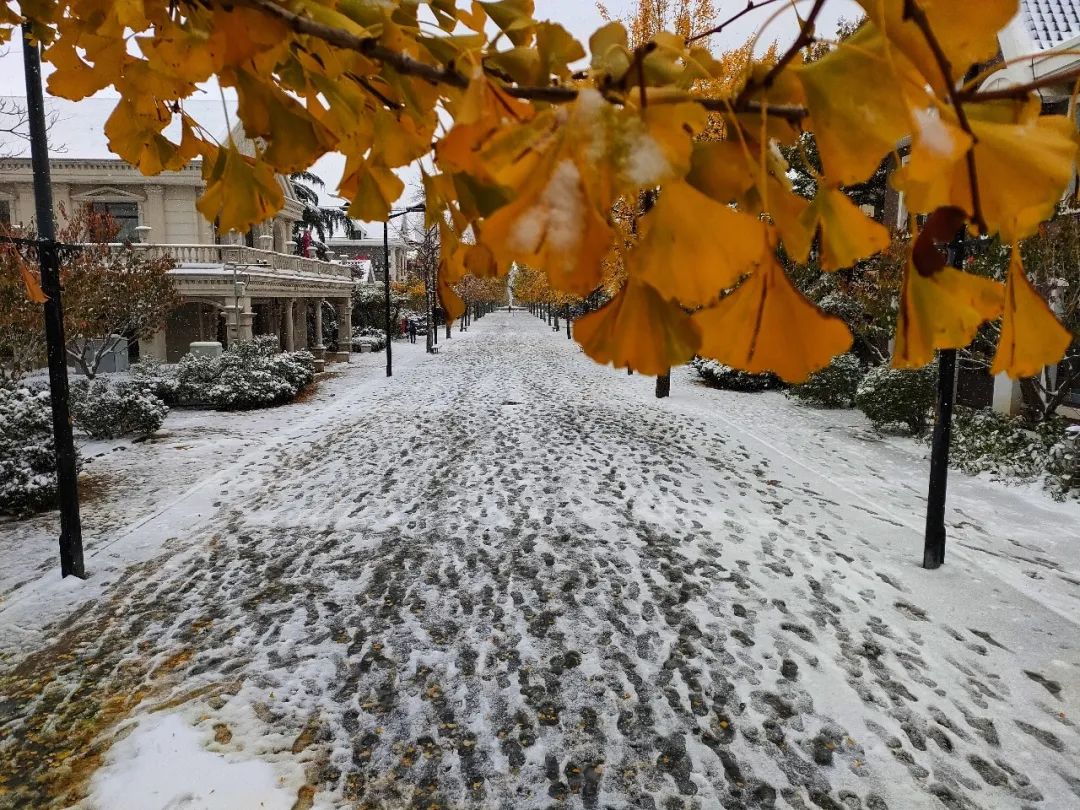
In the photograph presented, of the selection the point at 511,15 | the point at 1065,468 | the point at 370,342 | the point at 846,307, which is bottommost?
the point at 1065,468

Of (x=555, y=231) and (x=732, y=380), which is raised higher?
(x=555, y=231)

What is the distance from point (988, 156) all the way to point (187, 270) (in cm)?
2186

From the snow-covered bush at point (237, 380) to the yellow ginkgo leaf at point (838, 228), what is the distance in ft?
51.9

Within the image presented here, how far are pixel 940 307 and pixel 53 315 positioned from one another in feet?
19.9

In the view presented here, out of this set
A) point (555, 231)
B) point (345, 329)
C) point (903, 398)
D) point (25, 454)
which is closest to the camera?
point (555, 231)

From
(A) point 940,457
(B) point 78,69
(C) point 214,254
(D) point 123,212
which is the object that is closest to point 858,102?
(B) point 78,69

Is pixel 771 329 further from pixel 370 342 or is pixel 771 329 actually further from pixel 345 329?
pixel 370 342

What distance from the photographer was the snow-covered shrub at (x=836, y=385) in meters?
14.5

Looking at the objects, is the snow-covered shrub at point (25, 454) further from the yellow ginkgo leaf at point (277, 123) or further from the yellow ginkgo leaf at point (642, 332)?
the yellow ginkgo leaf at point (642, 332)

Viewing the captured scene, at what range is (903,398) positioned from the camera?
11.4 metres

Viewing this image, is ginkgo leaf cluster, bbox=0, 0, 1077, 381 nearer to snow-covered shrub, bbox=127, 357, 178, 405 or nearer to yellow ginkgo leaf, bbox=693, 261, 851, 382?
yellow ginkgo leaf, bbox=693, 261, 851, 382

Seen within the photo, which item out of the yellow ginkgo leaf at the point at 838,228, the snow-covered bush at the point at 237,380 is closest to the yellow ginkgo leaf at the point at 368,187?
the yellow ginkgo leaf at the point at 838,228

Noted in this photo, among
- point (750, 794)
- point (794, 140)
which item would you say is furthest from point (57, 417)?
point (794, 140)

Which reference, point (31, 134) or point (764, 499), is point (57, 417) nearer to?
point (31, 134)
